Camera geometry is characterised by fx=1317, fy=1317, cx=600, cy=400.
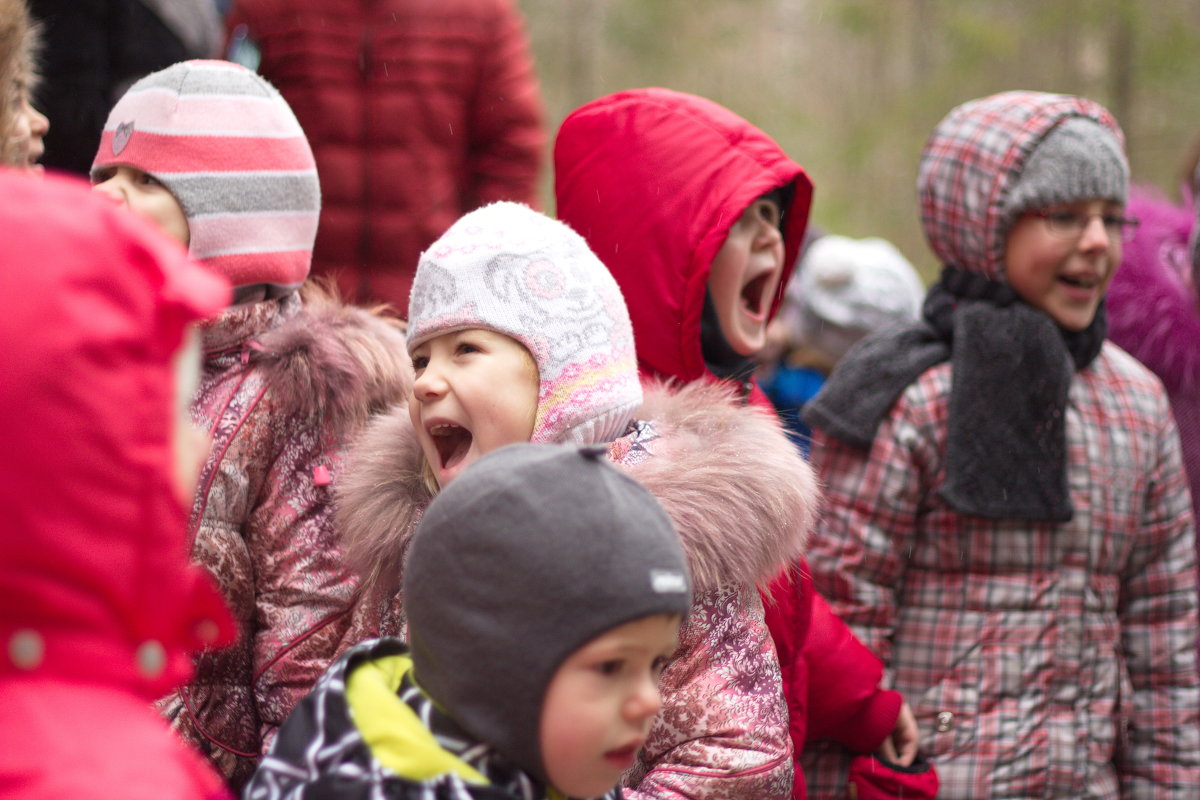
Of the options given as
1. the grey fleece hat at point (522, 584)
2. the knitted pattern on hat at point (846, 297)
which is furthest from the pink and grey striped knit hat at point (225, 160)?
the knitted pattern on hat at point (846, 297)

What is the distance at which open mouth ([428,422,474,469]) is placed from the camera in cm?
241

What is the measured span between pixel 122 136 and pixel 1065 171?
2.43m

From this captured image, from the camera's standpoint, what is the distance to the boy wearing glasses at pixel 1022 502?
11.3ft

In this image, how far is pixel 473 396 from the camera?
7.66 ft

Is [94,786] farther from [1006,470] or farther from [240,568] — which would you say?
[1006,470]

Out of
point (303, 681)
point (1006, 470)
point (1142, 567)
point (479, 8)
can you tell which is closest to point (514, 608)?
point (303, 681)

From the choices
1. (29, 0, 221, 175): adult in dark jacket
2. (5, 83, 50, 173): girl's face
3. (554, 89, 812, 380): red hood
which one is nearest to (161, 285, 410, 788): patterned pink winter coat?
(5, 83, 50, 173): girl's face

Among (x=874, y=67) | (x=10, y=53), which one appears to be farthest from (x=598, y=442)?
(x=874, y=67)

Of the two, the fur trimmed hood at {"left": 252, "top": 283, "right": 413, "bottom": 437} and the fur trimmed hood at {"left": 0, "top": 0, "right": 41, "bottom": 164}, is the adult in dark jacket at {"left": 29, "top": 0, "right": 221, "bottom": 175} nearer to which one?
the fur trimmed hood at {"left": 0, "top": 0, "right": 41, "bottom": 164}

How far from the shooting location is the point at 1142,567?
12.0ft

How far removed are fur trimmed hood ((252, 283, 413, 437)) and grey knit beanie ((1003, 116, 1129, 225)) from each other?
5.86 ft

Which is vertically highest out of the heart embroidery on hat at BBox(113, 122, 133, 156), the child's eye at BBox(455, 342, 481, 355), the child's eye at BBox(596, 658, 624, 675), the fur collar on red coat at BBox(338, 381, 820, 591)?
the heart embroidery on hat at BBox(113, 122, 133, 156)

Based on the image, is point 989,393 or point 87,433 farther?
point 989,393

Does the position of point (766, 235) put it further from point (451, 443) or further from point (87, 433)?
point (87, 433)
